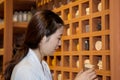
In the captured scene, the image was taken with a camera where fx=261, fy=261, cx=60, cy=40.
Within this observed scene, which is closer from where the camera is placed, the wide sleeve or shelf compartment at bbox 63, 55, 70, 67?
the wide sleeve

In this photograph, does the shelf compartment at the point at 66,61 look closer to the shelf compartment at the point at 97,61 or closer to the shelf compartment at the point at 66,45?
the shelf compartment at the point at 66,45

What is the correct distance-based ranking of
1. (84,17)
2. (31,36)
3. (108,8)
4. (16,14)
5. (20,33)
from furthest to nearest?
(20,33)
(16,14)
(84,17)
(108,8)
(31,36)

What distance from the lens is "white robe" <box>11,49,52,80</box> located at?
3.28ft

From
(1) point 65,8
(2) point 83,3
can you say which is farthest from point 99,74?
(1) point 65,8

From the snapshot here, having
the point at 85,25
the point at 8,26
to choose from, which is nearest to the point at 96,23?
the point at 85,25

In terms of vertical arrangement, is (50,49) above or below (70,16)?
below

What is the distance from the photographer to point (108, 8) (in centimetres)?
134

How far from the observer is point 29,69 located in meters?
1.01

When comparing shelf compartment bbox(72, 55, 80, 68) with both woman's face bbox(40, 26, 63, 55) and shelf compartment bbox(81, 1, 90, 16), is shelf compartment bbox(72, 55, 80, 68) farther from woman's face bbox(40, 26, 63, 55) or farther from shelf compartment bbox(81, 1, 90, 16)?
woman's face bbox(40, 26, 63, 55)

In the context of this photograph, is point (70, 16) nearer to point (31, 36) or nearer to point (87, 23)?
point (87, 23)

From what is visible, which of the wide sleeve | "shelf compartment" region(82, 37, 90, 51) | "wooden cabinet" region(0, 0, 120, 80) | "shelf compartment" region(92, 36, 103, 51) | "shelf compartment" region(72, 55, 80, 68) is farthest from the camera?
"shelf compartment" region(72, 55, 80, 68)

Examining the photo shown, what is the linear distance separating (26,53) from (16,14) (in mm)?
1086

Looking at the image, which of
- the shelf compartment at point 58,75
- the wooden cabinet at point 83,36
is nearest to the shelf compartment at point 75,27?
the wooden cabinet at point 83,36

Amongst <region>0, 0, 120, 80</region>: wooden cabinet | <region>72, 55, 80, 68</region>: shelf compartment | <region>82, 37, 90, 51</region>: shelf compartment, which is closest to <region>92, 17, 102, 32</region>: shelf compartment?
<region>0, 0, 120, 80</region>: wooden cabinet
